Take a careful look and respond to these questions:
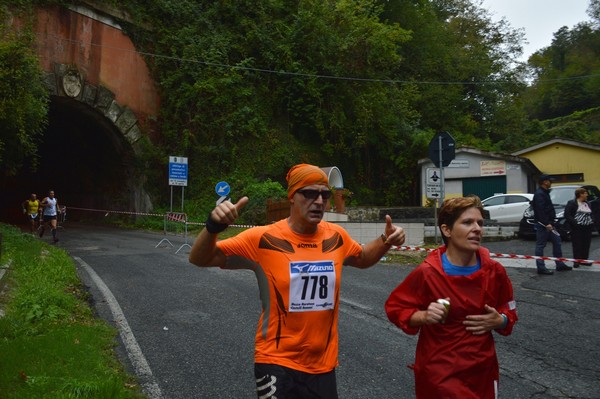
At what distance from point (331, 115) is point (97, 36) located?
11.7m

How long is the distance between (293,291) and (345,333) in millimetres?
3909

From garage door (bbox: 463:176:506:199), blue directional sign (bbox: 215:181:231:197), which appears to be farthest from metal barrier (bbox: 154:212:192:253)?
garage door (bbox: 463:176:506:199)

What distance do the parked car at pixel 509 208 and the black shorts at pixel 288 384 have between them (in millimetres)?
18951

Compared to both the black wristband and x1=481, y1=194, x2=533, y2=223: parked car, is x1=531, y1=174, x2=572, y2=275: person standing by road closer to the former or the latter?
the black wristband

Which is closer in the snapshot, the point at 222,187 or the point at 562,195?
the point at 562,195

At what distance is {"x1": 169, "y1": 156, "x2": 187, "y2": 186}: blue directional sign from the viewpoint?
20.5 meters

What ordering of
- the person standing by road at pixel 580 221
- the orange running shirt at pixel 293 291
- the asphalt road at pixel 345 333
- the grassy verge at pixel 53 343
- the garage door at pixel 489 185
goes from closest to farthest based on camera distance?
the orange running shirt at pixel 293 291, the grassy verge at pixel 53 343, the asphalt road at pixel 345 333, the person standing by road at pixel 580 221, the garage door at pixel 489 185

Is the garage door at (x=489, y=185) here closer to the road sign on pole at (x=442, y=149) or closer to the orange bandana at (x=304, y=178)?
the road sign on pole at (x=442, y=149)

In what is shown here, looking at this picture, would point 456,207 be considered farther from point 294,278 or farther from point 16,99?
point 16,99

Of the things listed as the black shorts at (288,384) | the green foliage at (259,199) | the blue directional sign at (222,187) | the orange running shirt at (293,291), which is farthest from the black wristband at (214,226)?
the green foliage at (259,199)

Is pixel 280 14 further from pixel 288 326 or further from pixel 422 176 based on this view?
pixel 288 326

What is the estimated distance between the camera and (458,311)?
278 centimetres

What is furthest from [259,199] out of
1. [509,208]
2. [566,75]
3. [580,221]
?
[566,75]

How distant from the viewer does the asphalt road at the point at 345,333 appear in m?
4.83
